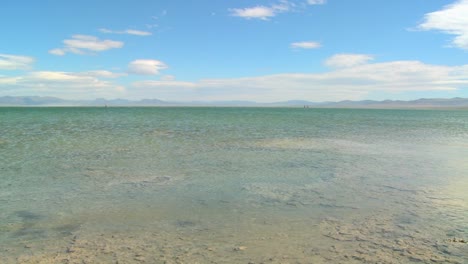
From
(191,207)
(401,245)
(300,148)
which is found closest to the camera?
(401,245)

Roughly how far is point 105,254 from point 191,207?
9.50 feet

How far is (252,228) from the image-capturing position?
7.15 metres

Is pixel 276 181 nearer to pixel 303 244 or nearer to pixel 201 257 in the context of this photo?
pixel 303 244

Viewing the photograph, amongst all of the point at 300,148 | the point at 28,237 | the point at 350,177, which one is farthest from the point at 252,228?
the point at 300,148

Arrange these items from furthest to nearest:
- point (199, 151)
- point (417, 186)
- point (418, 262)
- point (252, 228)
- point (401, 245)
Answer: point (199, 151), point (417, 186), point (252, 228), point (401, 245), point (418, 262)

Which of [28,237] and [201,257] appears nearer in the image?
[201,257]

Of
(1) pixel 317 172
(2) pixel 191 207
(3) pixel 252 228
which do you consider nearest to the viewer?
(3) pixel 252 228

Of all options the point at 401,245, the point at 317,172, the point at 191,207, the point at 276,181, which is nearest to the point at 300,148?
the point at 317,172

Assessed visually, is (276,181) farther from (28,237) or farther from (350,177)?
(28,237)

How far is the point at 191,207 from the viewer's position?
8.54m

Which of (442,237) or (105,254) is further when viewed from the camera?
(442,237)

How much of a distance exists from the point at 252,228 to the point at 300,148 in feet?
44.5

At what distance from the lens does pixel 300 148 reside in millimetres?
20297

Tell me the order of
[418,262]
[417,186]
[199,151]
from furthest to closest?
[199,151], [417,186], [418,262]
